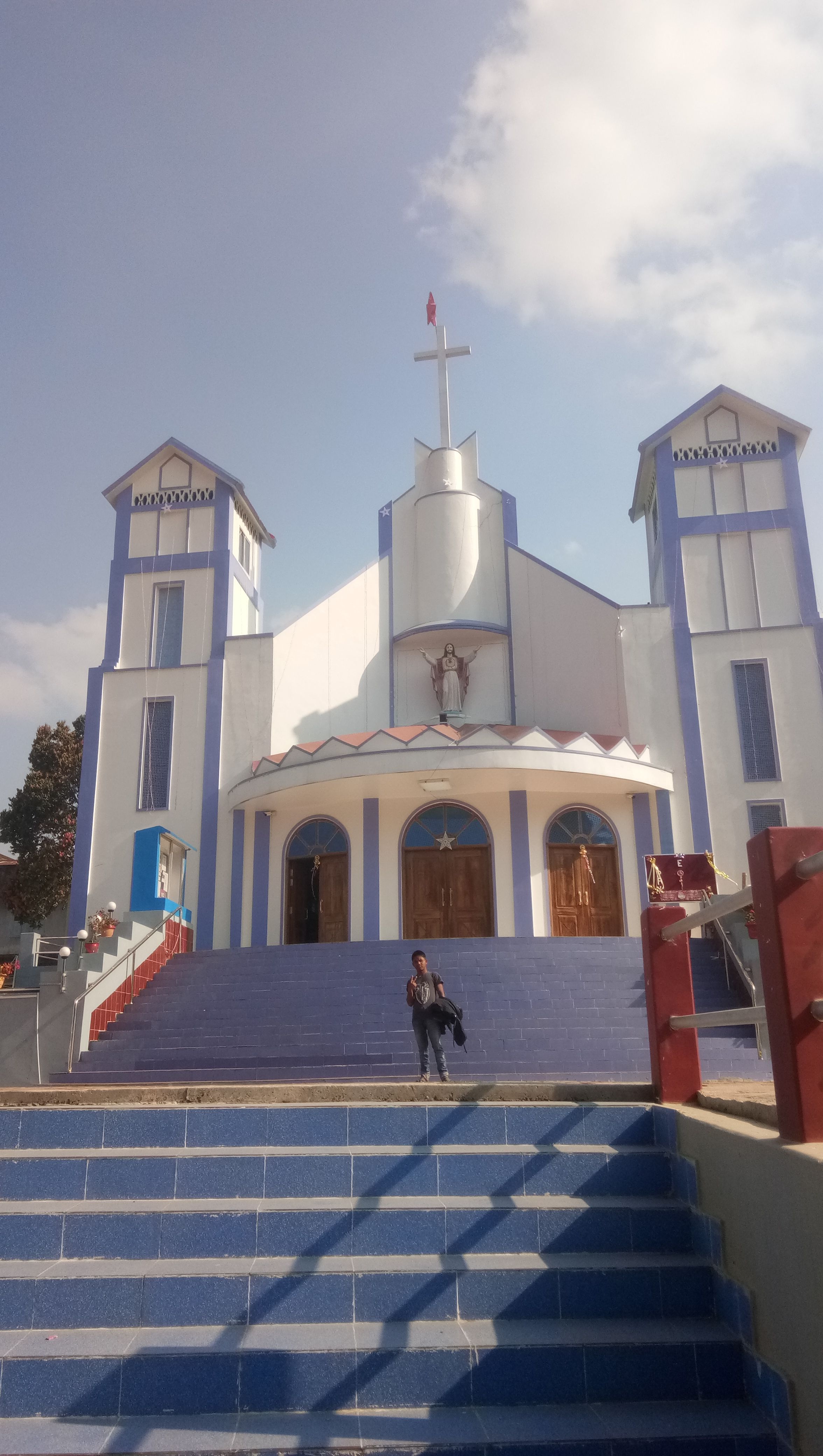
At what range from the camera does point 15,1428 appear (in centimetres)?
321

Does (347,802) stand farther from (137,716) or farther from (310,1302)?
(310,1302)

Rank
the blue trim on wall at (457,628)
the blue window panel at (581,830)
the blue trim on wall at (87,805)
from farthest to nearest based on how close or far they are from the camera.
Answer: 1. the blue trim on wall at (457,628)
2. the blue trim on wall at (87,805)
3. the blue window panel at (581,830)

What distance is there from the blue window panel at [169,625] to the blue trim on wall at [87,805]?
1.16m

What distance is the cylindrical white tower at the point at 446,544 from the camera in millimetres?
20516

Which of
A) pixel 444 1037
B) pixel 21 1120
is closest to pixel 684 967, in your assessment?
pixel 21 1120

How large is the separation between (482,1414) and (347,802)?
14.2m

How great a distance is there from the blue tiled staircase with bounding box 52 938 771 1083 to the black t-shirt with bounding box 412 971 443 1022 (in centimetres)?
170

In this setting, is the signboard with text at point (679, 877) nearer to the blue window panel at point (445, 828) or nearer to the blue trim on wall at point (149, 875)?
the blue window panel at point (445, 828)

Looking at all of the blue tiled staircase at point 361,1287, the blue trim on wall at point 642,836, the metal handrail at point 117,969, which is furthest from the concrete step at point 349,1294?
the blue trim on wall at point 642,836

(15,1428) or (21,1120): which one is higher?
(21,1120)

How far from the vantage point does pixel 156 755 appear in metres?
18.8

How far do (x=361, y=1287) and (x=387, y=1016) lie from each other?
8977mm

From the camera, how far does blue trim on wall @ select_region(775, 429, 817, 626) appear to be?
18219mm

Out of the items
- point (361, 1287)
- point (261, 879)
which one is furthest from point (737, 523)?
point (361, 1287)
